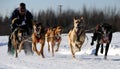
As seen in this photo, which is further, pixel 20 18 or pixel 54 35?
pixel 54 35

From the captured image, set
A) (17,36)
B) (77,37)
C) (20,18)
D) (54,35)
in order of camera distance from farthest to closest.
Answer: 1. (54,35)
2. (20,18)
3. (17,36)
4. (77,37)

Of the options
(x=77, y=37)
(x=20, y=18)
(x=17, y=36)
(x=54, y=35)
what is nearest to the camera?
(x=77, y=37)

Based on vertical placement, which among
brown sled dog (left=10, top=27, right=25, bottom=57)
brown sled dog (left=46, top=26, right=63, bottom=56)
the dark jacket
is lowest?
brown sled dog (left=46, top=26, right=63, bottom=56)

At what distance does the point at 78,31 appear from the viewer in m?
13.2

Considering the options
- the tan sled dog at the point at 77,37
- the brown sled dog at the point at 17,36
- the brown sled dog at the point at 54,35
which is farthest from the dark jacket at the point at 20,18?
the brown sled dog at the point at 54,35

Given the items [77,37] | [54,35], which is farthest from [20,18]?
[54,35]

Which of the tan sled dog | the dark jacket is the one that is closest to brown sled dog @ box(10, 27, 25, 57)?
the dark jacket

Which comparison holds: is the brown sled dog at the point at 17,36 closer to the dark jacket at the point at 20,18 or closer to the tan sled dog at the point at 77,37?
the dark jacket at the point at 20,18

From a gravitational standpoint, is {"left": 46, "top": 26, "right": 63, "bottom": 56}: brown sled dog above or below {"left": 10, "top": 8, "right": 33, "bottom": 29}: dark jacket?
below

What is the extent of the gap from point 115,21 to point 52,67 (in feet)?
159

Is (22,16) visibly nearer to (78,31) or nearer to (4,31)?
(78,31)

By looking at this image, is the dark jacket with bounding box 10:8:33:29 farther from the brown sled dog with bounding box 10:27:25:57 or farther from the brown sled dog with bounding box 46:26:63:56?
the brown sled dog with bounding box 46:26:63:56

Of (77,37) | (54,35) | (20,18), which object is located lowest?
(54,35)

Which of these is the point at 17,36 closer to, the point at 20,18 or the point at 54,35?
the point at 20,18
